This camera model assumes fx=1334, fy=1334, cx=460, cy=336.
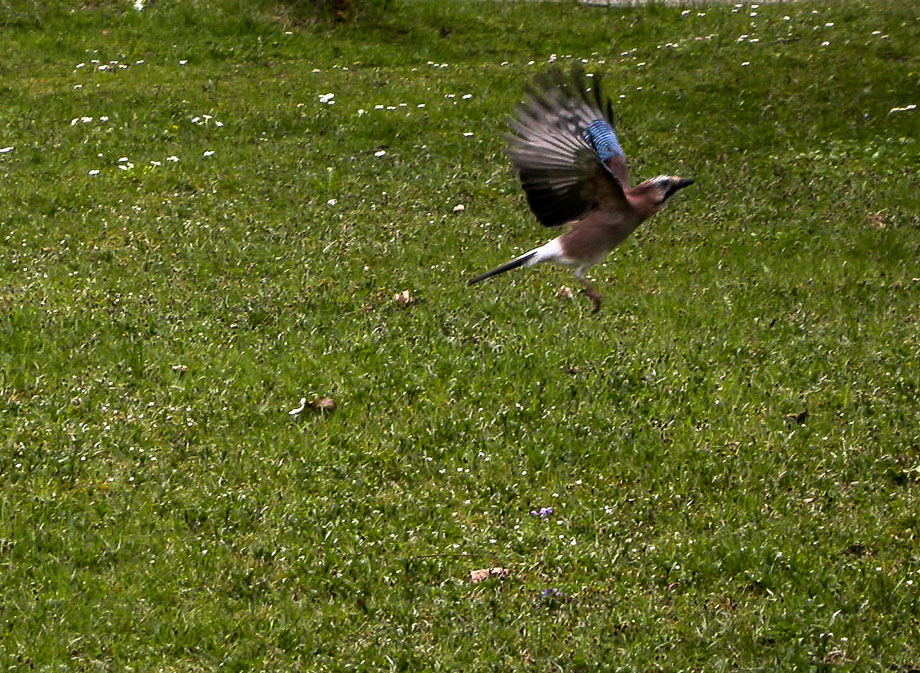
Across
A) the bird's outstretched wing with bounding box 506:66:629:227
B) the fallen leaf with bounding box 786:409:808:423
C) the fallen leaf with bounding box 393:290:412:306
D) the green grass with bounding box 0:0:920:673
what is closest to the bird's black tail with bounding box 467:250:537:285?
the bird's outstretched wing with bounding box 506:66:629:227

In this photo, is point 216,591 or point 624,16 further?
point 624,16

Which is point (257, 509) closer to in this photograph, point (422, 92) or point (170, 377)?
point (170, 377)

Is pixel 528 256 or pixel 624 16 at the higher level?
pixel 528 256

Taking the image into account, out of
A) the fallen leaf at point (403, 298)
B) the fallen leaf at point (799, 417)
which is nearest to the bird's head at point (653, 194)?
the fallen leaf at point (799, 417)

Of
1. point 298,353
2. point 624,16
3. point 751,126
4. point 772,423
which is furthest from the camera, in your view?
point 624,16

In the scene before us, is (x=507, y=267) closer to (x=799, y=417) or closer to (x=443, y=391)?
(x=443, y=391)

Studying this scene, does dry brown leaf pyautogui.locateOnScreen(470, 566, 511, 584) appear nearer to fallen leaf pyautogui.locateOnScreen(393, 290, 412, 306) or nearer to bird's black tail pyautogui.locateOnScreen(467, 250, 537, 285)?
bird's black tail pyautogui.locateOnScreen(467, 250, 537, 285)

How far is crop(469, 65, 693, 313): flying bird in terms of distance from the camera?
607 cm

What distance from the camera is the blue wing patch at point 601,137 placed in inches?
240

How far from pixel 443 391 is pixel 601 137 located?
252cm

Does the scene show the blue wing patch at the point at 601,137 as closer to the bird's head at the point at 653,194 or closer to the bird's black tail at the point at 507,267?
the bird's head at the point at 653,194

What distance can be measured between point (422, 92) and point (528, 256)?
9.69 m

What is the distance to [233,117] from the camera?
48.5ft

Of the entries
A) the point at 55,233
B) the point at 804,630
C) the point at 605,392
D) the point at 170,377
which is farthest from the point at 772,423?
the point at 55,233
